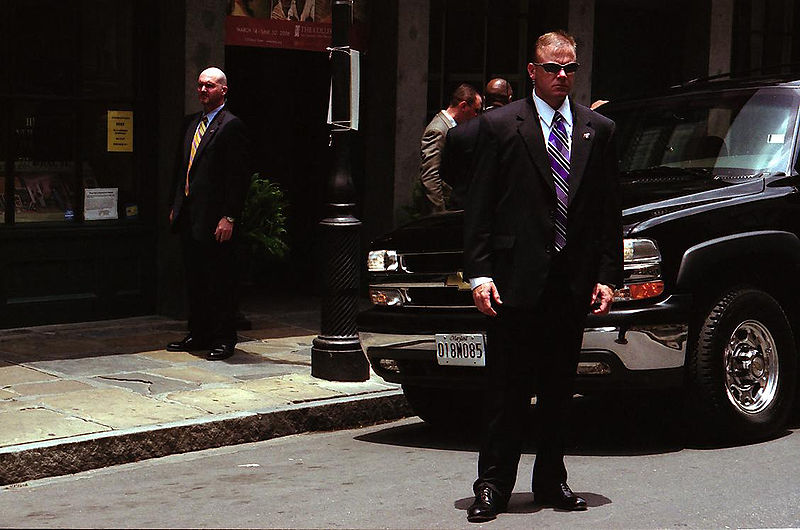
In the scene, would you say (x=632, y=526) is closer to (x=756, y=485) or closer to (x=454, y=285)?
(x=756, y=485)

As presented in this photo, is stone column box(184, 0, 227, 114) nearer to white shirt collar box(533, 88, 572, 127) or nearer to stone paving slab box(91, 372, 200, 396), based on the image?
stone paving slab box(91, 372, 200, 396)

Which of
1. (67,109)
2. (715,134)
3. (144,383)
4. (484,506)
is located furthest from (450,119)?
(484,506)

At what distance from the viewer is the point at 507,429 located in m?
5.70

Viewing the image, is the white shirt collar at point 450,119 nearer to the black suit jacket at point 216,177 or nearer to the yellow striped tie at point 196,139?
the black suit jacket at point 216,177

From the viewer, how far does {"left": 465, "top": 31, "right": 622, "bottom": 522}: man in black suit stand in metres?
5.58

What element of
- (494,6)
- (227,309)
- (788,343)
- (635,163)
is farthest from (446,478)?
(494,6)

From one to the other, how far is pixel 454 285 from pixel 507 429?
1496 millimetres

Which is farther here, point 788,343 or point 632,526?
point 788,343

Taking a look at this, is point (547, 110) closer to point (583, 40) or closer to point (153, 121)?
point (153, 121)

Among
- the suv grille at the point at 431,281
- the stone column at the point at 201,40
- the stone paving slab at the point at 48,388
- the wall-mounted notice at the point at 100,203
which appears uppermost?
the stone column at the point at 201,40

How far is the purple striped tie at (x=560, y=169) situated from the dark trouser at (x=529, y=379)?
0.19m

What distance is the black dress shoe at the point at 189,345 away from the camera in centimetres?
975

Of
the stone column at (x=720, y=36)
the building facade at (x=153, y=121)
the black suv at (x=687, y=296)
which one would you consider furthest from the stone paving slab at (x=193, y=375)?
the stone column at (x=720, y=36)

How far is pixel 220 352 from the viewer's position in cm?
948
